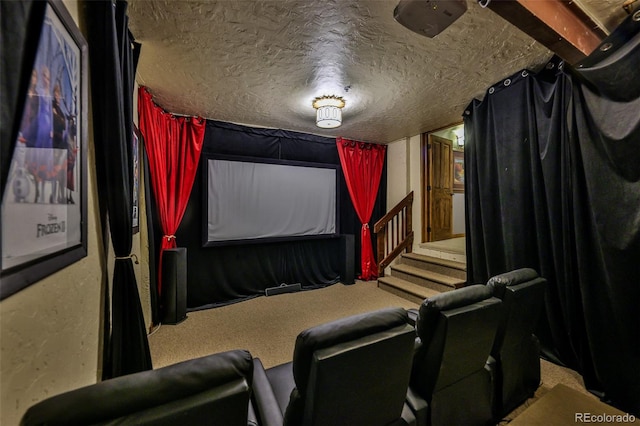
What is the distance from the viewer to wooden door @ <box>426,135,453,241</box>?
163 inches

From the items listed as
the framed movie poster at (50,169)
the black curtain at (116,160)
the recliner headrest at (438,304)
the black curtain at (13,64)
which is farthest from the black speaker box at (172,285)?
the recliner headrest at (438,304)

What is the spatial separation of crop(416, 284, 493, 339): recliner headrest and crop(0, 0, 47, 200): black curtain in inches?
58.9

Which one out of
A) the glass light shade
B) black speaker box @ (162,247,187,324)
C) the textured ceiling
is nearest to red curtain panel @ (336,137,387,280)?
the textured ceiling

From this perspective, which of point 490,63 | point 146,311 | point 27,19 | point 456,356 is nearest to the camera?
point 27,19

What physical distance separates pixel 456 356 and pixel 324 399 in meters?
0.75

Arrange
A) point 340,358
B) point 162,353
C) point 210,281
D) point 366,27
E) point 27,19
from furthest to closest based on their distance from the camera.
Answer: point 210,281, point 162,353, point 366,27, point 340,358, point 27,19

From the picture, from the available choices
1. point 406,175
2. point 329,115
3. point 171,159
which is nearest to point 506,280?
point 329,115

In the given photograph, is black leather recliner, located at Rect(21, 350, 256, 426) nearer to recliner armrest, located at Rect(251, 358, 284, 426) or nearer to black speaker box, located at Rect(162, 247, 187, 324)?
recliner armrest, located at Rect(251, 358, 284, 426)

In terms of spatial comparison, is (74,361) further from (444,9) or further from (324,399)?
(444,9)

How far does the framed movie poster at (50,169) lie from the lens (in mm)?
646

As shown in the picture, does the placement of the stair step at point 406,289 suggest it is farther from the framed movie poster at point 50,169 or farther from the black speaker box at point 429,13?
the framed movie poster at point 50,169

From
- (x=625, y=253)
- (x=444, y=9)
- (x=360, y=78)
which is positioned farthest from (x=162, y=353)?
(x=625, y=253)

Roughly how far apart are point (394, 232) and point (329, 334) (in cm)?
388

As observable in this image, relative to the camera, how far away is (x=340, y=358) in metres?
0.90
